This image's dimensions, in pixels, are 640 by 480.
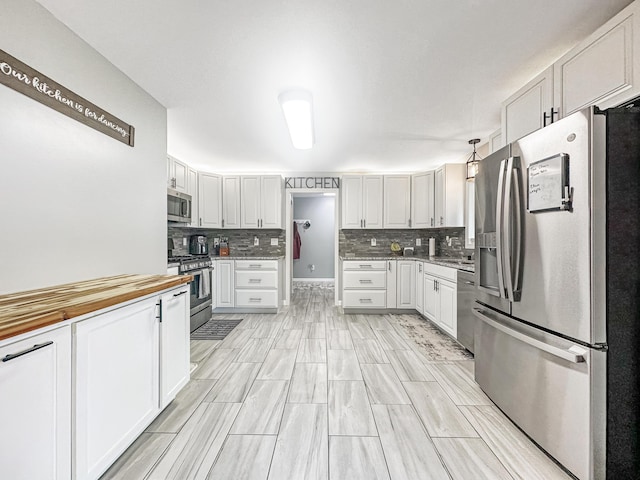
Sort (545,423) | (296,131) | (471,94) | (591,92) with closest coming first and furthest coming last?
(545,423), (591,92), (471,94), (296,131)

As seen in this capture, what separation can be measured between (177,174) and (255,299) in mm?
2136

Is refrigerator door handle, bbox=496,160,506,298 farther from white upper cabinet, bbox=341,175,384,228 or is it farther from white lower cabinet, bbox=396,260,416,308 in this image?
white upper cabinet, bbox=341,175,384,228

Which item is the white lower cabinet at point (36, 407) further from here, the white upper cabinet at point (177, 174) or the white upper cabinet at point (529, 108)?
the white upper cabinet at point (177, 174)

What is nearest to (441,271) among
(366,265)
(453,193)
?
(366,265)

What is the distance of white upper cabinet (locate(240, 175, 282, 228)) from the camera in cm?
498

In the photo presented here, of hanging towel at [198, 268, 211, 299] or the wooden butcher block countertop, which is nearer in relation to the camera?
the wooden butcher block countertop

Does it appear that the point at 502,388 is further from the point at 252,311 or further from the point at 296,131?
the point at 252,311

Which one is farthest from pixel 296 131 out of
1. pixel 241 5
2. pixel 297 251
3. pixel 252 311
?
pixel 297 251

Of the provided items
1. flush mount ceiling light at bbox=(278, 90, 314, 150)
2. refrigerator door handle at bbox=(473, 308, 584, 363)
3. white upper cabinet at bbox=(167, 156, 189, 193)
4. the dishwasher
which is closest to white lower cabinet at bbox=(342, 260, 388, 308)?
the dishwasher

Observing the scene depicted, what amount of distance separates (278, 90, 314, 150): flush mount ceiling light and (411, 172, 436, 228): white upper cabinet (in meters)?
2.38

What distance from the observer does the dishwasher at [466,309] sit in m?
2.94

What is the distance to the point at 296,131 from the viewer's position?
314 cm

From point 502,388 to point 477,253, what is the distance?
0.92 meters

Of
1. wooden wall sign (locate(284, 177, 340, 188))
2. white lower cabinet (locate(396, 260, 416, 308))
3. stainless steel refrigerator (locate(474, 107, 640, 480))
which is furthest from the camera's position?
wooden wall sign (locate(284, 177, 340, 188))
